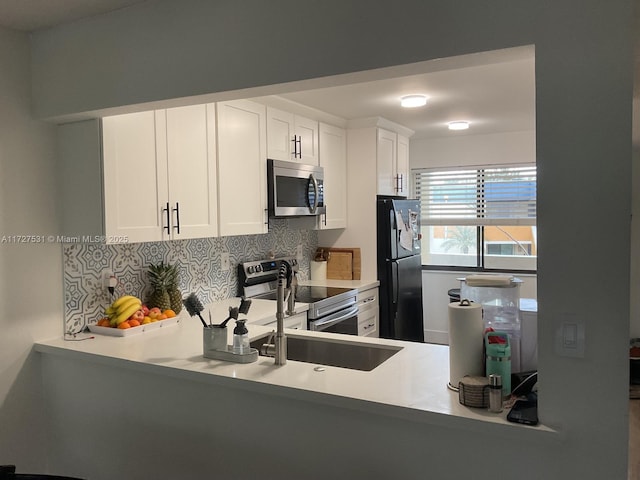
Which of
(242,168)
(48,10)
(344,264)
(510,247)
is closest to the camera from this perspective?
(48,10)

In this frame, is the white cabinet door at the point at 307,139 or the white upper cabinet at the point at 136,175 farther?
the white cabinet door at the point at 307,139

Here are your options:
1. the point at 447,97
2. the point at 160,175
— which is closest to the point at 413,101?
the point at 447,97

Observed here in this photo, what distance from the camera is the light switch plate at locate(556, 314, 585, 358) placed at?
137 centimetres

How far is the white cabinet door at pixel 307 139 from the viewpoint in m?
3.86

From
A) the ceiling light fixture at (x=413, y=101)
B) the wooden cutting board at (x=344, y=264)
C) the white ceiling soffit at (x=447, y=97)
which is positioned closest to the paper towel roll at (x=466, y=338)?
the white ceiling soffit at (x=447, y=97)

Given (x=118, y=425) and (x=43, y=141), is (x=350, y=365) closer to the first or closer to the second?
(x=118, y=425)

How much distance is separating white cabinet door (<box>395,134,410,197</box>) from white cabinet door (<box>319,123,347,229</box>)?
2.01 feet

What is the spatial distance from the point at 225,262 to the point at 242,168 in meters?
0.74

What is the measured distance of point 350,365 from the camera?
2461mm

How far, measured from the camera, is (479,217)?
5.53m

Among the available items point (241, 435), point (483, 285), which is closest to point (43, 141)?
point (241, 435)

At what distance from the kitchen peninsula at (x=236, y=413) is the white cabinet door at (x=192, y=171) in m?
0.62

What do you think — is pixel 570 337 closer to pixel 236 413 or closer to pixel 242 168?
pixel 236 413

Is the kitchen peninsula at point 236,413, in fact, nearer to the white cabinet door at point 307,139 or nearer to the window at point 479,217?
the white cabinet door at point 307,139
